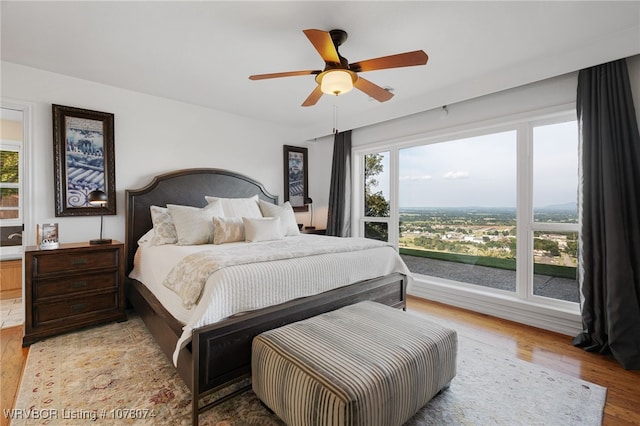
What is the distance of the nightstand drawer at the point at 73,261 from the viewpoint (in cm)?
251

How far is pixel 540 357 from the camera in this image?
2.32 m

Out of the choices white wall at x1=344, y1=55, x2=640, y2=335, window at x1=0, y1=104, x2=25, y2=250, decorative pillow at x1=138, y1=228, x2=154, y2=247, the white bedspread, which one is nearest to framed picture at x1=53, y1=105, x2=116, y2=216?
decorative pillow at x1=138, y1=228, x2=154, y2=247

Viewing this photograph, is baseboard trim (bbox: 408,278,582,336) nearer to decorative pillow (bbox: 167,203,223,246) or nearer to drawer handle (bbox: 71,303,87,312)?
decorative pillow (bbox: 167,203,223,246)

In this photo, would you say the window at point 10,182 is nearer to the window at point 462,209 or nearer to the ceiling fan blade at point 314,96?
the ceiling fan blade at point 314,96

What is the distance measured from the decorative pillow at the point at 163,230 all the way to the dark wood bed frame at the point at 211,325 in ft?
1.36

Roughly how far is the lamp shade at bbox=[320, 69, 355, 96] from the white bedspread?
1.25m

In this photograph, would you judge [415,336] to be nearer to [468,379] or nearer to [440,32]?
[468,379]

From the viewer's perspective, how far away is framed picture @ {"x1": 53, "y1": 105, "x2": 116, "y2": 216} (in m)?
2.95

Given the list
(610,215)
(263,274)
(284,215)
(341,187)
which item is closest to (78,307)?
(263,274)

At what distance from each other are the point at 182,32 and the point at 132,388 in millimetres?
2539

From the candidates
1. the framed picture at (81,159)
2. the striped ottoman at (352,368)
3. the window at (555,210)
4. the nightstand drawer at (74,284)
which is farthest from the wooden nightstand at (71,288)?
the window at (555,210)

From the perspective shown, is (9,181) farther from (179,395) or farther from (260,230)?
(179,395)

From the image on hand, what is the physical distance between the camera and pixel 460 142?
3.65 m

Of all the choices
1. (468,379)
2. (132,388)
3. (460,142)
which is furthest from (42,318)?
(460,142)
